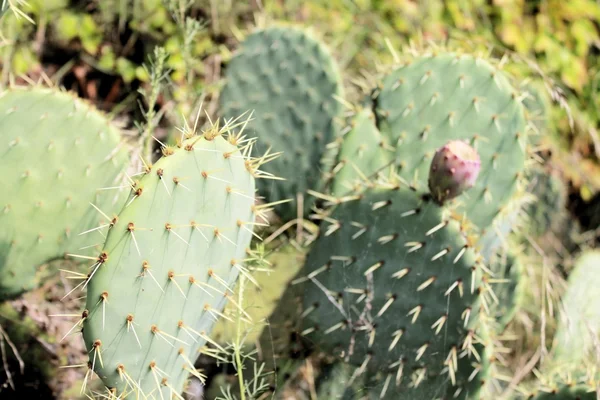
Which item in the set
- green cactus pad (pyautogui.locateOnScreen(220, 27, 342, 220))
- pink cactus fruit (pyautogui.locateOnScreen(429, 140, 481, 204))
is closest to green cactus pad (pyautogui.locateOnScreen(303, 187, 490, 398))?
pink cactus fruit (pyautogui.locateOnScreen(429, 140, 481, 204))

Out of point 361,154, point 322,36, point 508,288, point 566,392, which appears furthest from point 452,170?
point 322,36

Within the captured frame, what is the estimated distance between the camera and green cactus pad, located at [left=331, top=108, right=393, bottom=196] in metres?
1.87

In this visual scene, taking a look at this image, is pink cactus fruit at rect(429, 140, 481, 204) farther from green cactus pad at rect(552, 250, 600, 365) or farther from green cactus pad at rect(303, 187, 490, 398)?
green cactus pad at rect(552, 250, 600, 365)

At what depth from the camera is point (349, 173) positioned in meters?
1.87

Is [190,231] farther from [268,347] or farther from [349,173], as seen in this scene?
[349,173]

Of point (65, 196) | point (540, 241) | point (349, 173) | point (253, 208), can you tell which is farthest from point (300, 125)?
point (540, 241)

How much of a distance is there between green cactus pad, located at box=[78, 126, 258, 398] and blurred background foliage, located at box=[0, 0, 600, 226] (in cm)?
94

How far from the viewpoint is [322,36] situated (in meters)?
2.97

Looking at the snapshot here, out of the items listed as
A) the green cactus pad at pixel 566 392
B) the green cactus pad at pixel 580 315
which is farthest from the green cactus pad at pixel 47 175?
the green cactus pad at pixel 580 315

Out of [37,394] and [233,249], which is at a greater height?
[233,249]

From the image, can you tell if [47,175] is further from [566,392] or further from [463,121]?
[566,392]

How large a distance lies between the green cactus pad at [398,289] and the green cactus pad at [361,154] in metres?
0.24

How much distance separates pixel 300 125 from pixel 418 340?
2.95ft

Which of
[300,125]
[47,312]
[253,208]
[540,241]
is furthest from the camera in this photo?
[540,241]
